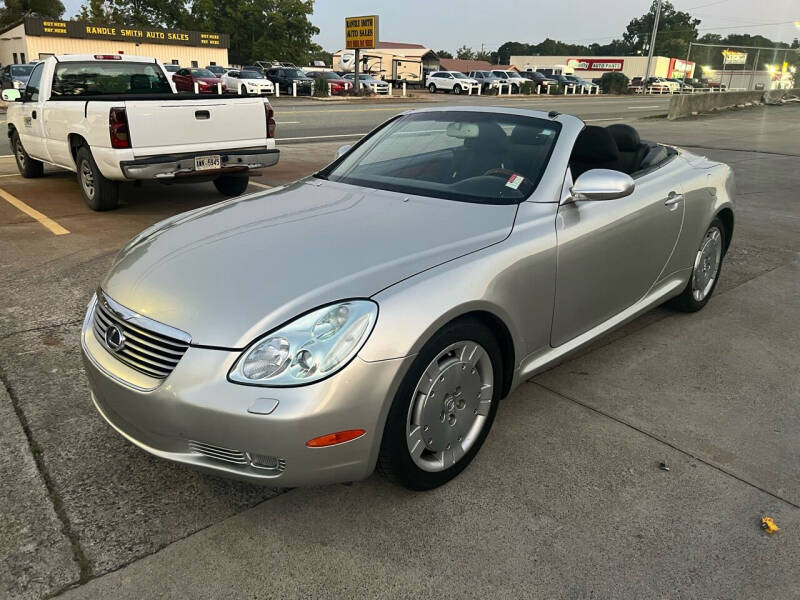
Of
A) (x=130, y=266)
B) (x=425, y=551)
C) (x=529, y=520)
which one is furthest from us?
(x=130, y=266)

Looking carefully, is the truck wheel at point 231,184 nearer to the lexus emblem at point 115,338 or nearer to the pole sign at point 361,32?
the lexus emblem at point 115,338

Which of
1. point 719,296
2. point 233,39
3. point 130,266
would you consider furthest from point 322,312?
point 233,39

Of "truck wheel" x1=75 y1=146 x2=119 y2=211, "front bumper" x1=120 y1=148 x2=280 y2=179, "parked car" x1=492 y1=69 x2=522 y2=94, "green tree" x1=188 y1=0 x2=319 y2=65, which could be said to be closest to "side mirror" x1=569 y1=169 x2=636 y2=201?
"front bumper" x1=120 y1=148 x2=280 y2=179

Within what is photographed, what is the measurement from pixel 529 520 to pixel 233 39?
7501 cm

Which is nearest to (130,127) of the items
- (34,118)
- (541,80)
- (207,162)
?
(207,162)

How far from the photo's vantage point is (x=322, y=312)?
Answer: 2322 millimetres

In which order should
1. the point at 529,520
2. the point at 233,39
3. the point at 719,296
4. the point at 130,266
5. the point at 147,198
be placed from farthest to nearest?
the point at 233,39 < the point at 147,198 < the point at 719,296 < the point at 130,266 < the point at 529,520

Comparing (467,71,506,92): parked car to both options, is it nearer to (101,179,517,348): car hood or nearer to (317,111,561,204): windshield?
(317,111,561,204): windshield

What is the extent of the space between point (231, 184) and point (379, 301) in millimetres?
6871

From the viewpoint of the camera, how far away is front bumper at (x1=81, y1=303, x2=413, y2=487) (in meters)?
2.20

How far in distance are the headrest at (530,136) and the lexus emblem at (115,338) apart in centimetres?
221

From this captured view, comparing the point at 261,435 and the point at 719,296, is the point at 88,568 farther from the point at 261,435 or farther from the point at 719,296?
the point at 719,296

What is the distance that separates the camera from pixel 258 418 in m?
2.19

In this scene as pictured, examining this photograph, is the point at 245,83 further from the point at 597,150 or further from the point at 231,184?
the point at 597,150
